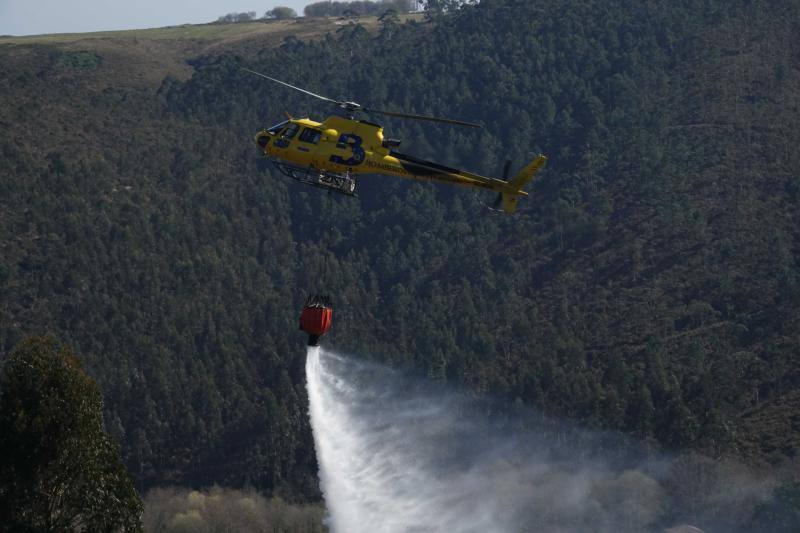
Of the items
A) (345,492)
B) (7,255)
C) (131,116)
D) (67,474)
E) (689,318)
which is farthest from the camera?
(131,116)

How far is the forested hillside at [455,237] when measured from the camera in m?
118

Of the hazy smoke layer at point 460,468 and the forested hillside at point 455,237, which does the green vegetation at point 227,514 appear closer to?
the forested hillside at point 455,237

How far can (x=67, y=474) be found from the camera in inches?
1604

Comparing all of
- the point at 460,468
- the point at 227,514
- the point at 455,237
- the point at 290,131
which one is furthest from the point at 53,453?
the point at 455,237

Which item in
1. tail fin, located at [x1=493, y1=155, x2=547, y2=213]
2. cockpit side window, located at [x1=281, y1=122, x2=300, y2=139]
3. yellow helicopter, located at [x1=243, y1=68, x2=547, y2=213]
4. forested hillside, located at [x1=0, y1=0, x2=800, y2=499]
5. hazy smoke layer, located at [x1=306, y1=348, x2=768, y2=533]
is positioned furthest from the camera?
forested hillside, located at [x1=0, y1=0, x2=800, y2=499]

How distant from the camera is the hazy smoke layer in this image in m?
81.9

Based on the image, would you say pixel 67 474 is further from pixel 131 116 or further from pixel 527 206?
pixel 131 116

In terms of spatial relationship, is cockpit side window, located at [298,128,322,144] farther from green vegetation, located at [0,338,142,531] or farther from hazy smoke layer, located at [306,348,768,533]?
hazy smoke layer, located at [306,348,768,533]

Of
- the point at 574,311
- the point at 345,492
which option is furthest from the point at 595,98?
the point at 345,492

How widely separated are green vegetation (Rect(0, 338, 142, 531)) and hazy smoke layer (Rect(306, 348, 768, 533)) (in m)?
35.4

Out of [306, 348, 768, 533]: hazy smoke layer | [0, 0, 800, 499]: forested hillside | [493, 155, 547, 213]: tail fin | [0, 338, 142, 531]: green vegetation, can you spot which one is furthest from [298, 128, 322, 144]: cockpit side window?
[0, 0, 800, 499]: forested hillside

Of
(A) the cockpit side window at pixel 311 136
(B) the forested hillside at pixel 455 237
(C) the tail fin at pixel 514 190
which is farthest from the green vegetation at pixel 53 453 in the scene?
(B) the forested hillside at pixel 455 237

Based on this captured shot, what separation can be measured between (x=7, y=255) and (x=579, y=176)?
67.6m

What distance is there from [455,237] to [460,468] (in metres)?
53.1
